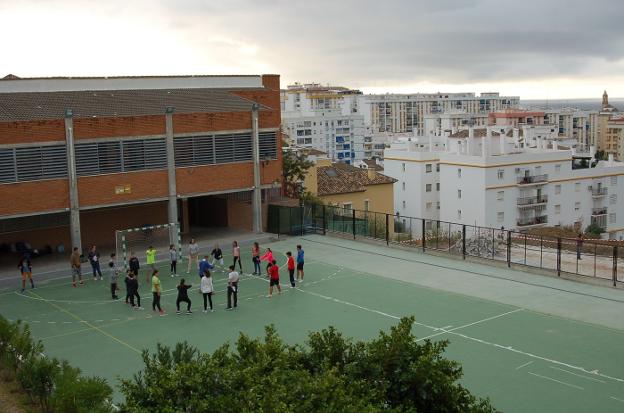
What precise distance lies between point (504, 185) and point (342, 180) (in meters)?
19.3

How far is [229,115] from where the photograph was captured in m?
37.7

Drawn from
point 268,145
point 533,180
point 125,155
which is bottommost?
point 533,180

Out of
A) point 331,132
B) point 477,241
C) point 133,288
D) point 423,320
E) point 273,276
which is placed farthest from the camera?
point 331,132

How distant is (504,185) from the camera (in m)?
72.7

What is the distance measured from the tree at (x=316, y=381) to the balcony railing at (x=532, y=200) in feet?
212

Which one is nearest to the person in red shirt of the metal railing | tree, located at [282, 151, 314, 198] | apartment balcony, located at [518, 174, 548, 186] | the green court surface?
the green court surface

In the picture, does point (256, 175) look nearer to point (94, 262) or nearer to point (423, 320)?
point (94, 262)

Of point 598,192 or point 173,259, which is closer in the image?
point 173,259

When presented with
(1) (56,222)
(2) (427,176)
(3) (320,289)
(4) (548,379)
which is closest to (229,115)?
(1) (56,222)

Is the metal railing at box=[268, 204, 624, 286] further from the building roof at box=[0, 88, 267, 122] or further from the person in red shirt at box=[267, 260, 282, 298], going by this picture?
the person in red shirt at box=[267, 260, 282, 298]

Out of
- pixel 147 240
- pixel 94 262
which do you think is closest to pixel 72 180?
pixel 94 262

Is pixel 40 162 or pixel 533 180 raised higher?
pixel 40 162

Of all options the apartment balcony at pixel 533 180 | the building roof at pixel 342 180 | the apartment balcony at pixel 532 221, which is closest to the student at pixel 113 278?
the building roof at pixel 342 180

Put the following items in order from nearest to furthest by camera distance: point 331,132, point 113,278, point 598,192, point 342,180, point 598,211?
point 113,278 → point 342,180 → point 598,192 → point 598,211 → point 331,132
